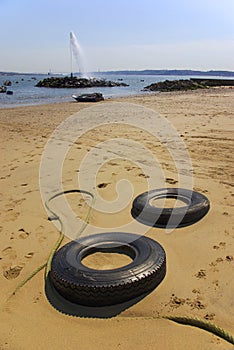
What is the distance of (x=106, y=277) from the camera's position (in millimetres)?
3037

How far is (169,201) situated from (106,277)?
2451 mm

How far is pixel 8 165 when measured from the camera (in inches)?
299

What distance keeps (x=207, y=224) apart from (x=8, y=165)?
16.0 feet

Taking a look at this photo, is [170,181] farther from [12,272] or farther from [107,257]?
[12,272]

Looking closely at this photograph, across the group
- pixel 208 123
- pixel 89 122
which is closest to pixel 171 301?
pixel 208 123

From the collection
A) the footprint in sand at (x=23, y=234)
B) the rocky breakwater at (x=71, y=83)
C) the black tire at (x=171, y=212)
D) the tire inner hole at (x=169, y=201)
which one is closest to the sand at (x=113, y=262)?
the footprint in sand at (x=23, y=234)

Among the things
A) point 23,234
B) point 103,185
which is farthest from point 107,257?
point 103,185

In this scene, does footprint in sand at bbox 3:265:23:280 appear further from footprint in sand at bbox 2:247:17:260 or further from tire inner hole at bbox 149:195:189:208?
tire inner hole at bbox 149:195:189:208

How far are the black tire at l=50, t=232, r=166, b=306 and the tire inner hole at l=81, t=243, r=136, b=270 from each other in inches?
2.7

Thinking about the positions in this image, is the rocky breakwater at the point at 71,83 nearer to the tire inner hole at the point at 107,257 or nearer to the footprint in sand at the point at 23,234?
the footprint in sand at the point at 23,234

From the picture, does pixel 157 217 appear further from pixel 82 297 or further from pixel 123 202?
pixel 82 297

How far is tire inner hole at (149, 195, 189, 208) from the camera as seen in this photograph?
507 centimetres

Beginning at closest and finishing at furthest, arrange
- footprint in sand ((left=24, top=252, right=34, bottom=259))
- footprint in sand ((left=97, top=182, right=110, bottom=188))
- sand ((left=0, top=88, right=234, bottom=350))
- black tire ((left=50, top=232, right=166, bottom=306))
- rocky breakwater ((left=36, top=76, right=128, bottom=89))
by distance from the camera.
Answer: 1. sand ((left=0, top=88, right=234, bottom=350))
2. black tire ((left=50, top=232, right=166, bottom=306))
3. footprint in sand ((left=24, top=252, right=34, bottom=259))
4. footprint in sand ((left=97, top=182, right=110, bottom=188))
5. rocky breakwater ((left=36, top=76, right=128, bottom=89))

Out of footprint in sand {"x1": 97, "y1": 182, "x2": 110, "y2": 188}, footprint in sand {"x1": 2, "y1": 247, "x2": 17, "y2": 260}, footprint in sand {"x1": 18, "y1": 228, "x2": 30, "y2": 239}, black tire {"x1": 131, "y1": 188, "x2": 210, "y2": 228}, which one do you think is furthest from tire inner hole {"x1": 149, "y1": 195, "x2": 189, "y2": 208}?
footprint in sand {"x1": 2, "y1": 247, "x2": 17, "y2": 260}
